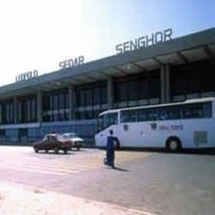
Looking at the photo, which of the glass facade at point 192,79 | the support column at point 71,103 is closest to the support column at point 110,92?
the support column at point 71,103

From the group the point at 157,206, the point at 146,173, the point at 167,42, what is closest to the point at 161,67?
the point at 167,42

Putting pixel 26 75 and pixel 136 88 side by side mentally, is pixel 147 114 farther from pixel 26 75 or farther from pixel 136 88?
pixel 26 75

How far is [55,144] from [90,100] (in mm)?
24103

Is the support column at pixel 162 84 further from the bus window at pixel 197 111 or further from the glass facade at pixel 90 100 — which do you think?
the bus window at pixel 197 111

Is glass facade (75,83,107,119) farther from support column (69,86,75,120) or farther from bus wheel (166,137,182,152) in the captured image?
bus wheel (166,137,182,152)

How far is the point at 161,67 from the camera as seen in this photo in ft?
157

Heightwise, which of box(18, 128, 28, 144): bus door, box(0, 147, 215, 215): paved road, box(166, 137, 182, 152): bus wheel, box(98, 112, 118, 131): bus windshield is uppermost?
box(98, 112, 118, 131): bus windshield

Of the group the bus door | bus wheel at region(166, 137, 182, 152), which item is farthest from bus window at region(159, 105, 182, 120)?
the bus door

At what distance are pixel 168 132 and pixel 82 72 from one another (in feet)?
76.6

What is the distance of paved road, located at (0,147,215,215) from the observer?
1160 centimetres

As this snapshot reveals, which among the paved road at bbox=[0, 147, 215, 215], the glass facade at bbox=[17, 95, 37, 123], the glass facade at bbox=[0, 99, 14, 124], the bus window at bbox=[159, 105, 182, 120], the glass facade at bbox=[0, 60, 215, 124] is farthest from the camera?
the glass facade at bbox=[0, 99, 14, 124]

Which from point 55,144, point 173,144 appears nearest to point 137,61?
point 55,144

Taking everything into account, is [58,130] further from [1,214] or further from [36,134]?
[1,214]

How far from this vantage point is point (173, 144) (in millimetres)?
30875
